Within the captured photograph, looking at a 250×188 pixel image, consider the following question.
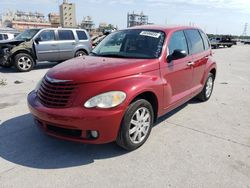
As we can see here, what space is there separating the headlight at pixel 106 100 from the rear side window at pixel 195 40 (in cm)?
252

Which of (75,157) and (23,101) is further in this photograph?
(23,101)

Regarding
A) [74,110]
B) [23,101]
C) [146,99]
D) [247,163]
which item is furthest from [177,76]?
[23,101]

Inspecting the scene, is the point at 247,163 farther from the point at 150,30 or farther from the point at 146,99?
the point at 150,30

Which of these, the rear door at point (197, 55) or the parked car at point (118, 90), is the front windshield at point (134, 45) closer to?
the parked car at point (118, 90)

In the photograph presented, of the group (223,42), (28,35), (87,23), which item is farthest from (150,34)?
(87,23)

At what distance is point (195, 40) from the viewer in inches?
210

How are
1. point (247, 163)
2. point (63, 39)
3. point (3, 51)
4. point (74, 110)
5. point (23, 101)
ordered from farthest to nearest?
point (63, 39) < point (3, 51) < point (23, 101) < point (247, 163) < point (74, 110)

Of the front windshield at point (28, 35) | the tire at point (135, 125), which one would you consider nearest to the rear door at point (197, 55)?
the tire at point (135, 125)

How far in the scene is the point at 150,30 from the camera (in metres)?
4.52

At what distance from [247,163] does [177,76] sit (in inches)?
70.6

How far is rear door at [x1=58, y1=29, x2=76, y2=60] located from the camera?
11.1m

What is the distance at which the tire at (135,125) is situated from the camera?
3.31 m

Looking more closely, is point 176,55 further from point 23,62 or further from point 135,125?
point 23,62

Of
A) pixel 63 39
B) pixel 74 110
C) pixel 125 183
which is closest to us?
pixel 125 183
